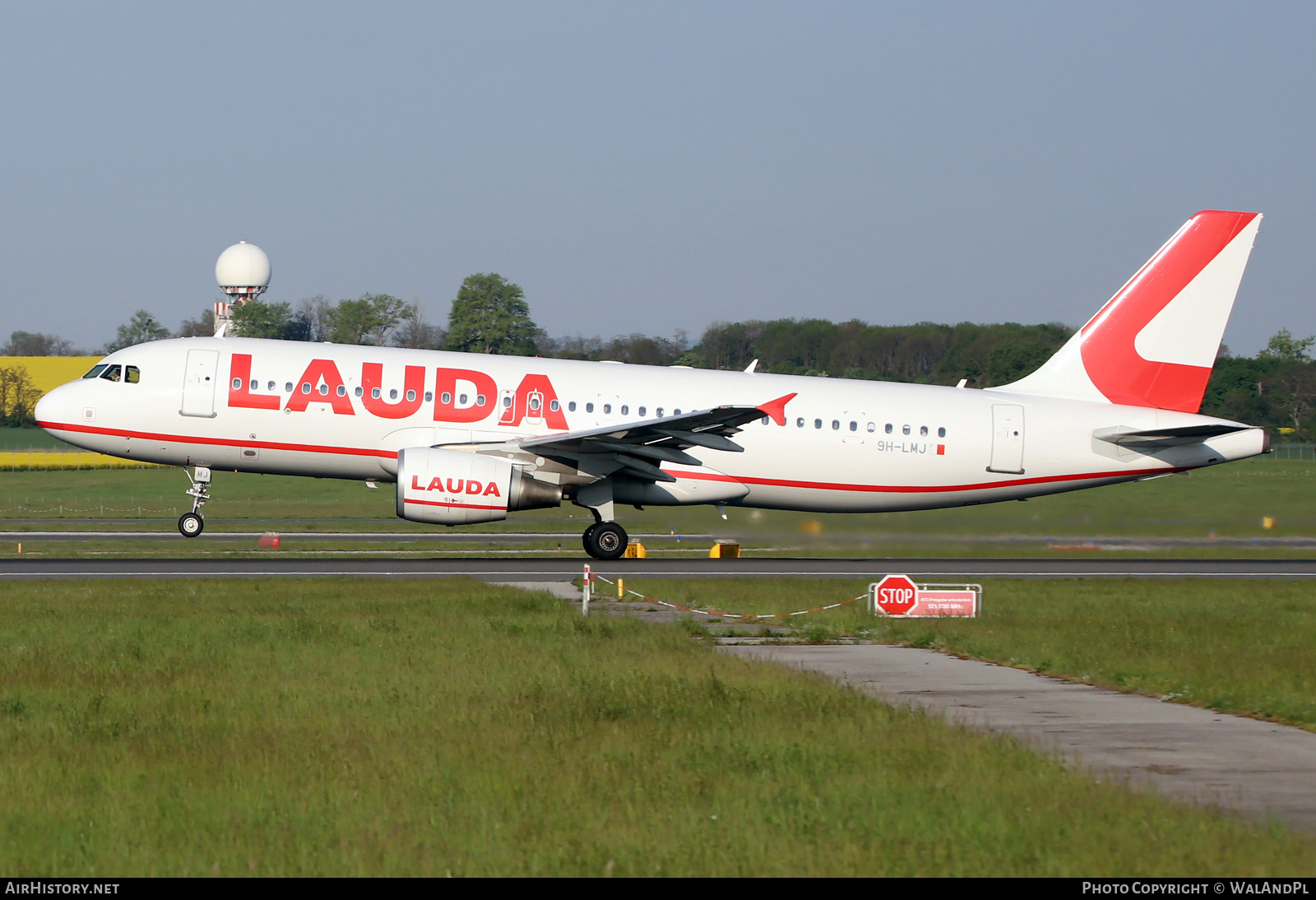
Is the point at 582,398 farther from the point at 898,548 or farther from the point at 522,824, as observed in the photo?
the point at 522,824

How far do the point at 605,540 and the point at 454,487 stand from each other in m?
4.14

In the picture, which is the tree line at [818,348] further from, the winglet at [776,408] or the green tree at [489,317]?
the winglet at [776,408]

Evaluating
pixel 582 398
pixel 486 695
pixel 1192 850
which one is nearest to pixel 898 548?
pixel 582 398

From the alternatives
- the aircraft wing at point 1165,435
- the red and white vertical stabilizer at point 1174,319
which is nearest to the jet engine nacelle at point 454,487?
the aircraft wing at point 1165,435

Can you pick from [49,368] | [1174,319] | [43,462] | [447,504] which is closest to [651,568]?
[447,504]

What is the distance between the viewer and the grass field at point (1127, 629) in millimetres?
12922

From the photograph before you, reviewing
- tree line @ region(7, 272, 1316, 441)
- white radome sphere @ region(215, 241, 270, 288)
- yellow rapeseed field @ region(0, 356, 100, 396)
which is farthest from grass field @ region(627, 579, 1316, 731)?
white radome sphere @ region(215, 241, 270, 288)

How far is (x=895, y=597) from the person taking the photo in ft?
63.5

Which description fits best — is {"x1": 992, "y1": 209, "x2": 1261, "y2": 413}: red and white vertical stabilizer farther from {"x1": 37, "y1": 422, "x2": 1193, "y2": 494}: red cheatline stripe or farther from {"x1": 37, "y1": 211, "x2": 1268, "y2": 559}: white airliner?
{"x1": 37, "y1": 422, "x2": 1193, "y2": 494}: red cheatline stripe

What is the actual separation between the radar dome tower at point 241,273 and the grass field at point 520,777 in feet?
322

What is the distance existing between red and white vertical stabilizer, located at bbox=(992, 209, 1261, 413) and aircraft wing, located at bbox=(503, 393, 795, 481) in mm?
8624

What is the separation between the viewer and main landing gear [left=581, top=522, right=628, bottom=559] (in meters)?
28.6

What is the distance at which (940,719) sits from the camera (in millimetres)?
10617

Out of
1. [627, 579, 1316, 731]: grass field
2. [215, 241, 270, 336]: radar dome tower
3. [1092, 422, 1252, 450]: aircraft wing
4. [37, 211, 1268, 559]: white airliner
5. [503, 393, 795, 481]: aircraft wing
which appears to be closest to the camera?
[627, 579, 1316, 731]: grass field
